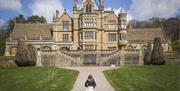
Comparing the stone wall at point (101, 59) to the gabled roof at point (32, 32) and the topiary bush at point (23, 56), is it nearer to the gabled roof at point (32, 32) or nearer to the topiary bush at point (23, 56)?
the topiary bush at point (23, 56)

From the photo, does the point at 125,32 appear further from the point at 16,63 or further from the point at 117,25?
the point at 16,63

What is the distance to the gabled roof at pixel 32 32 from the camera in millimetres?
50531

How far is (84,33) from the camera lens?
1925 inches

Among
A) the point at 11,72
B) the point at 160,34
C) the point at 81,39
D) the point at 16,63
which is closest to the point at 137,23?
the point at 160,34

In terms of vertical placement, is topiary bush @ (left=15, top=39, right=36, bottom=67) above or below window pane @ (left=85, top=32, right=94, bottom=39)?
below

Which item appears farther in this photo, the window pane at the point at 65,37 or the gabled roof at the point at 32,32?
the window pane at the point at 65,37

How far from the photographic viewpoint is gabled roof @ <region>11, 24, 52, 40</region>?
50531 mm

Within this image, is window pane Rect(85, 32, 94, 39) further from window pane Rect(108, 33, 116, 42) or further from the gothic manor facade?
window pane Rect(108, 33, 116, 42)

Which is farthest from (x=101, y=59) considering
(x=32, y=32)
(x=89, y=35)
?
(x=32, y=32)

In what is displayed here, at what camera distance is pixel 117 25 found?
166 feet

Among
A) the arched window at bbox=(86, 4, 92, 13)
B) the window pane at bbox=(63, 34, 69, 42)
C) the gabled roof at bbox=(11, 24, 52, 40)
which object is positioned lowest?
the window pane at bbox=(63, 34, 69, 42)

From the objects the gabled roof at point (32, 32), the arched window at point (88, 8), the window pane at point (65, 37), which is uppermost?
the arched window at point (88, 8)

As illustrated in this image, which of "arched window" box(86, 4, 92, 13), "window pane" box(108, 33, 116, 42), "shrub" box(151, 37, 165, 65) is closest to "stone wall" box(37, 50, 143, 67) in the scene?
"shrub" box(151, 37, 165, 65)

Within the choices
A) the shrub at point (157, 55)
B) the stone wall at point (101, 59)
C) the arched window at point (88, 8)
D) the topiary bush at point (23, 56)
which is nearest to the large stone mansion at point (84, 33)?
the arched window at point (88, 8)
